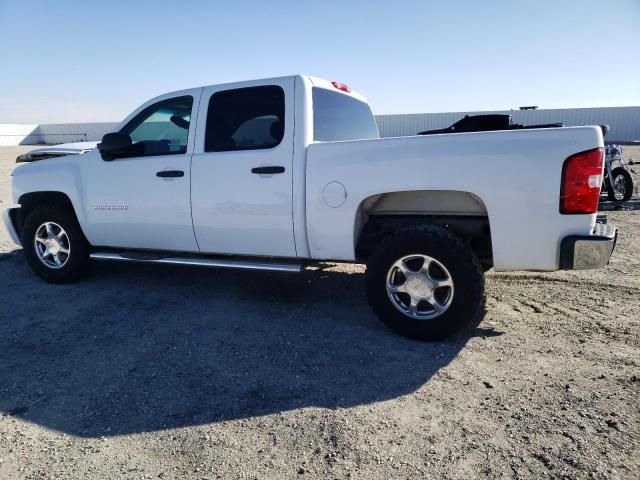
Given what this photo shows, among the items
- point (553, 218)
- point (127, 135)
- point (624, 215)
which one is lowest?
point (624, 215)

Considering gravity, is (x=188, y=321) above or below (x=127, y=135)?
below

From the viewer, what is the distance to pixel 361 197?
362 centimetres

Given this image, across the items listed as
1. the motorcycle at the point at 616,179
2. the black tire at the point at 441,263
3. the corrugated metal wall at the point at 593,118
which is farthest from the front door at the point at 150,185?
the corrugated metal wall at the point at 593,118

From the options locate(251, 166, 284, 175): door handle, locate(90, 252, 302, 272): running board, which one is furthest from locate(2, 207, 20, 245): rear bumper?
locate(251, 166, 284, 175): door handle

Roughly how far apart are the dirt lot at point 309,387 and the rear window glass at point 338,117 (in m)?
1.60

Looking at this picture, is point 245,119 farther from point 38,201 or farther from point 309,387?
point 38,201

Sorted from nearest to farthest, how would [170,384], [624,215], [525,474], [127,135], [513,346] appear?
1. [525,474]
2. [170,384]
3. [513,346]
4. [127,135]
5. [624,215]

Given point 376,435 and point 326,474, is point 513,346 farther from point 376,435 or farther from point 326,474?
point 326,474

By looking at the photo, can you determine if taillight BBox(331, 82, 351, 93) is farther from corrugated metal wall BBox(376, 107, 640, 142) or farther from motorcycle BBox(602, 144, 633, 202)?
corrugated metal wall BBox(376, 107, 640, 142)

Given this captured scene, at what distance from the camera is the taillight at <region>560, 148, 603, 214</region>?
3.01 metres

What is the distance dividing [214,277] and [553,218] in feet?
11.9

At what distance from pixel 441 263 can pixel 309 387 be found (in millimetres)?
1314

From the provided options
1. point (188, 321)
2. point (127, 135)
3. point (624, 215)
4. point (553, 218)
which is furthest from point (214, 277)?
point (624, 215)

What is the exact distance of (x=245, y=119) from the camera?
4.27 meters
